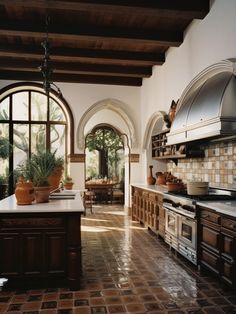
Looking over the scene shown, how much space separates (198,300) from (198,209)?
44.9 inches

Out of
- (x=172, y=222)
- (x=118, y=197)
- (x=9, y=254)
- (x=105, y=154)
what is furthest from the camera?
(x=105, y=154)

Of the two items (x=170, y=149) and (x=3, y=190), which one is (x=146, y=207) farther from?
(x=3, y=190)

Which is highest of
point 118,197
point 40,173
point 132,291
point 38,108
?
point 38,108

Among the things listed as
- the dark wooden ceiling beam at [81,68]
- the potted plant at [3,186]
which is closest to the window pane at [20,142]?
the potted plant at [3,186]

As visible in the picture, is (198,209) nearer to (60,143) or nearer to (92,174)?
(60,143)

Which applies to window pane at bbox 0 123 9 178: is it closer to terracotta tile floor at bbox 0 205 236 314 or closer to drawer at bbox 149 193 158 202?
drawer at bbox 149 193 158 202

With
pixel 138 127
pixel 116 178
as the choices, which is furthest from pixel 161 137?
pixel 116 178

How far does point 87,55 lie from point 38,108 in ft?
9.19

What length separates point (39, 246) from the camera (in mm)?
3438

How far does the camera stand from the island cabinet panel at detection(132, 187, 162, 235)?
603cm

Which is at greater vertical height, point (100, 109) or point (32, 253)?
point (100, 109)

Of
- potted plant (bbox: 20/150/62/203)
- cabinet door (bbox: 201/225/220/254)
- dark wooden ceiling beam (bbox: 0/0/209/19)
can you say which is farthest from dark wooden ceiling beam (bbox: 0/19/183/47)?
cabinet door (bbox: 201/225/220/254)

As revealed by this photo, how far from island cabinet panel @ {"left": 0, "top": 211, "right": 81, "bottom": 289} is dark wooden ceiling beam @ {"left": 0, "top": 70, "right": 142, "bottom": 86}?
5.85 meters

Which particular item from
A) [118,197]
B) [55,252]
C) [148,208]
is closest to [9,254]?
[55,252]
